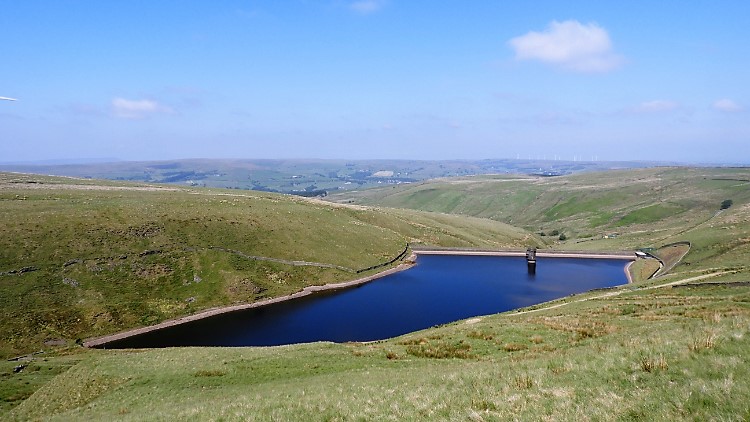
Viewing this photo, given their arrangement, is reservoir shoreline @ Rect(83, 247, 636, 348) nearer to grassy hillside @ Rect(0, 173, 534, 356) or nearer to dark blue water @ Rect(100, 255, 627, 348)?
dark blue water @ Rect(100, 255, 627, 348)

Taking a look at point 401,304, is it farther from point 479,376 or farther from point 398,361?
point 479,376

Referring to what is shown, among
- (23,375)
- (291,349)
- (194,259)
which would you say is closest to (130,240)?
(194,259)

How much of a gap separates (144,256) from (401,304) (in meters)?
49.4

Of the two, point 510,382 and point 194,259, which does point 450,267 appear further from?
point 510,382

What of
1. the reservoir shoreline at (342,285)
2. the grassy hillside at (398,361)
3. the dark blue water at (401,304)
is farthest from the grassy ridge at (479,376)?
the reservoir shoreline at (342,285)

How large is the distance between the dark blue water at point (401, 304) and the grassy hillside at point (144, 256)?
6494 mm

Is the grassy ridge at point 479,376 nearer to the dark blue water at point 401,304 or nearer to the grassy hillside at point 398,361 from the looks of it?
the grassy hillside at point 398,361

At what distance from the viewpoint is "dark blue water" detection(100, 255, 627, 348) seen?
61.6 m

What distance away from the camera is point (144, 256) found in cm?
7844

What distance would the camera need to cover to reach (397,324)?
66188 mm

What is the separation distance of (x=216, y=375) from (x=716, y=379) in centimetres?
2898

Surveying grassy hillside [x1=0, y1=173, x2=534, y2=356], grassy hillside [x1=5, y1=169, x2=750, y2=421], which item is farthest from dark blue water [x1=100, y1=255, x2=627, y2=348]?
grassy hillside [x1=5, y1=169, x2=750, y2=421]

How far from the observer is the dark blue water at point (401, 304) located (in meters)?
61.6

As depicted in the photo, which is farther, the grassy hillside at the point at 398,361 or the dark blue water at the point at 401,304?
the dark blue water at the point at 401,304
